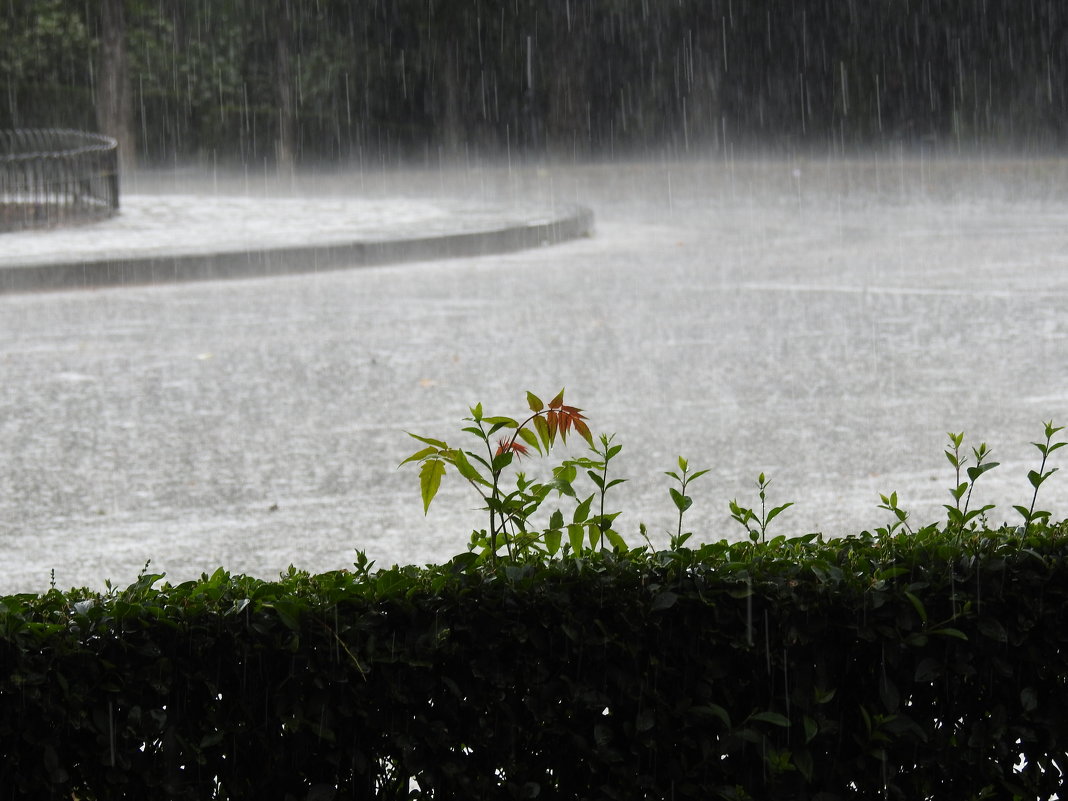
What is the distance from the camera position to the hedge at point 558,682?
2.12m

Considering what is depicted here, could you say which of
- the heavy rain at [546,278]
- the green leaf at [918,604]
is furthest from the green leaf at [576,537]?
the heavy rain at [546,278]

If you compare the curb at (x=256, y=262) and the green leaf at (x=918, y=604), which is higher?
the curb at (x=256, y=262)

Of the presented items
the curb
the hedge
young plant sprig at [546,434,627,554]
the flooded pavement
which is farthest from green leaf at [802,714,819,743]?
the curb

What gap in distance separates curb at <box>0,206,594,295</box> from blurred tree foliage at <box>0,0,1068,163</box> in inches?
656

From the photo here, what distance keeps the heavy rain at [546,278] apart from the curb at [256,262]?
142 millimetres

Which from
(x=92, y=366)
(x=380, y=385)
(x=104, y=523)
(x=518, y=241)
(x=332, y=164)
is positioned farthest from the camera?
(x=332, y=164)

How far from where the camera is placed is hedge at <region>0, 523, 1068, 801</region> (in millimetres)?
2117

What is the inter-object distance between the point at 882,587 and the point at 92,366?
22.1 feet

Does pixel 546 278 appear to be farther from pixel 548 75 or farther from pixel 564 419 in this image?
pixel 548 75

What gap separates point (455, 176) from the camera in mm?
26219

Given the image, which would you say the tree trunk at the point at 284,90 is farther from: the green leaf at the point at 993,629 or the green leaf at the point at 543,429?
the green leaf at the point at 993,629

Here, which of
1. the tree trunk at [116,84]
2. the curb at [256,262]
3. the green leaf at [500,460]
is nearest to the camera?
the green leaf at [500,460]

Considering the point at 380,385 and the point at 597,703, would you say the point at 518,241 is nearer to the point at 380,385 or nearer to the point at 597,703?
the point at 380,385

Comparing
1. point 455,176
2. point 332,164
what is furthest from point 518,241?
point 332,164
